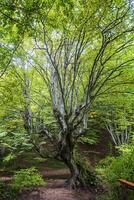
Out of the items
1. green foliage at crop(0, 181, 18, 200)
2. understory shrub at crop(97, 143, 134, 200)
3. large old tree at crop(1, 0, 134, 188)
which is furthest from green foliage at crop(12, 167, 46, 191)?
understory shrub at crop(97, 143, 134, 200)

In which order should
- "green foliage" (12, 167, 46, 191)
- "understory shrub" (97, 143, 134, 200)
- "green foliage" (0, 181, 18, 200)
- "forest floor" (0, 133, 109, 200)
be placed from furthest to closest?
"green foliage" (12, 167, 46, 191)
"forest floor" (0, 133, 109, 200)
"green foliage" (0, 181, 18, 200)
"understory shrub" (97, 143, 134, 200)

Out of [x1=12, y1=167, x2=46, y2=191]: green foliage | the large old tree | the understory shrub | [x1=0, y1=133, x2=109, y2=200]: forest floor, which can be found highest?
the large old tree

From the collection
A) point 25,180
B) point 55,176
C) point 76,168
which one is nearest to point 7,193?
point 25,180

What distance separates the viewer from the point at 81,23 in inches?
294

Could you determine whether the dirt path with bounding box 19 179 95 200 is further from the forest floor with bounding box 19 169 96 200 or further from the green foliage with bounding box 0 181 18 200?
the green foliage with bounding box 0 181 18 200

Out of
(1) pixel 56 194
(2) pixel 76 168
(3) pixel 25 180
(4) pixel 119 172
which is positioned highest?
(4) pixel 119 172

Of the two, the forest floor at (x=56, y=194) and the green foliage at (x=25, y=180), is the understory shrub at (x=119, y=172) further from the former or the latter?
the green foliage at (x=25, y=180)

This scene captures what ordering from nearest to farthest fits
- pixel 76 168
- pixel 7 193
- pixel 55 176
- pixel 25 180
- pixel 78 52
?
pixel 78 52 → pixel 7 193 → pixel 25 180 → pixel 76 168 → pixel 55 176

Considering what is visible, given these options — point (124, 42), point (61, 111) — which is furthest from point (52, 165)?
point (124, 42)

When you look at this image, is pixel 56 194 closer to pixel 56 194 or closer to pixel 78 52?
pixel 56 194

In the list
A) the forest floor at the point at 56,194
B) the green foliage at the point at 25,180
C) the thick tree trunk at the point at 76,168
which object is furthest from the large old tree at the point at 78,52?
the green foliage at the point at 25,180

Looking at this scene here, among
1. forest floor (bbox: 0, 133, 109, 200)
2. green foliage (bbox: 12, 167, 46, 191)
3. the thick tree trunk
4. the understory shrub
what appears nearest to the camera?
the understory shrub

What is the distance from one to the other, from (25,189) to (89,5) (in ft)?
23.5

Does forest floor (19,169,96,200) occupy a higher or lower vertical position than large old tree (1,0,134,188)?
lower
